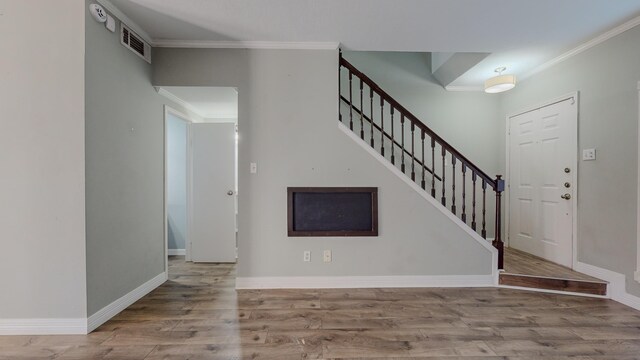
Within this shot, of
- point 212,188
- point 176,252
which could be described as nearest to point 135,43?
point 212,188

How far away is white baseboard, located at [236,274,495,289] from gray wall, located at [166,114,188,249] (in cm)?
194

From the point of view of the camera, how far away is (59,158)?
2.06 meters

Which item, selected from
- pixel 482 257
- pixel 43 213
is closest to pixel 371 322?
pixel 482 257

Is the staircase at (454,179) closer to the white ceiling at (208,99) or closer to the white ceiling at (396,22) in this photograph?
the white ceiling at (396,22)

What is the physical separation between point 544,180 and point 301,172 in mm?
3063

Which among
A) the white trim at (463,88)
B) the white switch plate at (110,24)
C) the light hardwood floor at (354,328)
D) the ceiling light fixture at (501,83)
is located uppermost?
the white trim at (463,88)

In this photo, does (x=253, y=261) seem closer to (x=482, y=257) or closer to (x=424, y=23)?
(x=482, y=257)

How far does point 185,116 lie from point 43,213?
202 cm

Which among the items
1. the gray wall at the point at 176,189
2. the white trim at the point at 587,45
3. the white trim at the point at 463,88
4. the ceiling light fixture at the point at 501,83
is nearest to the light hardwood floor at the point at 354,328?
the gray wall at the point at 176,189

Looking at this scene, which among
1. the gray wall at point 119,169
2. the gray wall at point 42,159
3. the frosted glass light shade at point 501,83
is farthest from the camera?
the frosted glass light shade at point 501,83

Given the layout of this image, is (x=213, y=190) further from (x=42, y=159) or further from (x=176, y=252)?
(x=42, y=159)

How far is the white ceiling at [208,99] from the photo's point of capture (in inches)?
121

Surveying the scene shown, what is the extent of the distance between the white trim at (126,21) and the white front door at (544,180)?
4.59 meters

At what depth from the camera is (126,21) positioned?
8.17 feet
